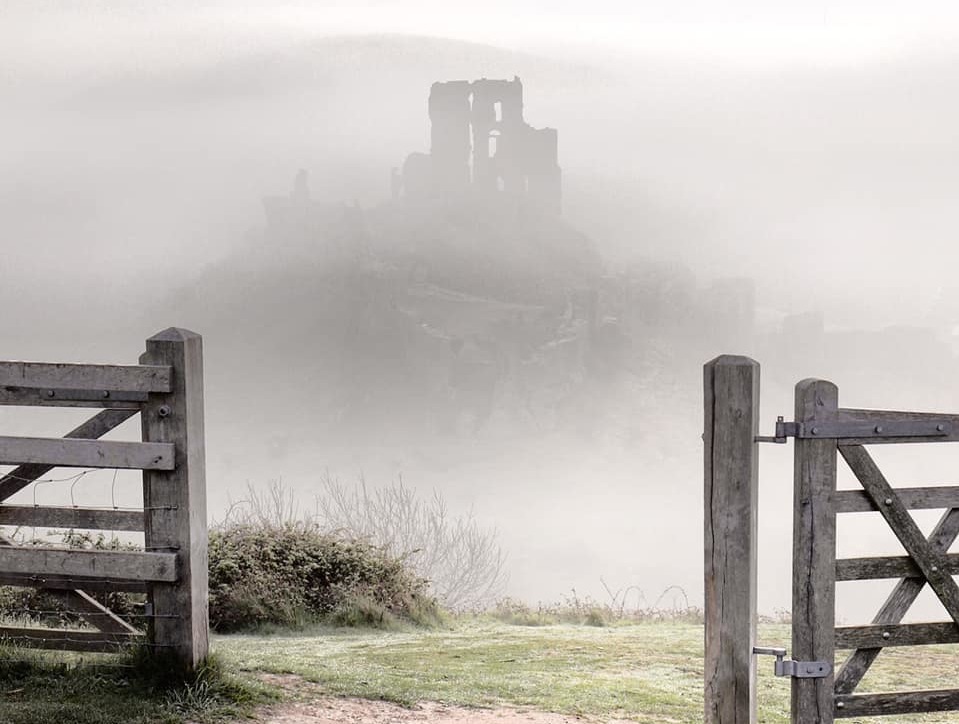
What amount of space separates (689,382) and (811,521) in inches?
5783

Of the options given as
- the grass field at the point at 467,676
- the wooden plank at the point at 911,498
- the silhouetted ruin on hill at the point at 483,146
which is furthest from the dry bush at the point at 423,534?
the silhouetted ruin on hill at the point at 483,146

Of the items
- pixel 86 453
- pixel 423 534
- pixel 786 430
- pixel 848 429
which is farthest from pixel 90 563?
pixel 423 534

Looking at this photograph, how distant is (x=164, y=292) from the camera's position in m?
159

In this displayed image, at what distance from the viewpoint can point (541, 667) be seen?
9883 millimetres

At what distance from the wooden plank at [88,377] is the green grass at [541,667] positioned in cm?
221

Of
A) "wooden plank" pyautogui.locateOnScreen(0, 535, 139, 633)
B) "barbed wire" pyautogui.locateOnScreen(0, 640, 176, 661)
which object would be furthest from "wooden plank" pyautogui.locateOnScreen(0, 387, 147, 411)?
"barbed wire" pyautogui.locateOnScreen(0, 640, 176, 661)

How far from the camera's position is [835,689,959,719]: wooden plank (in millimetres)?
6113

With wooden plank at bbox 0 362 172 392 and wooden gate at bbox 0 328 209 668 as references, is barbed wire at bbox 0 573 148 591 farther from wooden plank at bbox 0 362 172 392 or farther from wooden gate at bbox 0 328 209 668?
wooden plank at bbox 0 362 172 392

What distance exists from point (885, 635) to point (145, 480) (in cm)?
433

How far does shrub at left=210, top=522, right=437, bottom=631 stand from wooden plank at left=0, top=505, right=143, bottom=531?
5.14 m

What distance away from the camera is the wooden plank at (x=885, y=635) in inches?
238

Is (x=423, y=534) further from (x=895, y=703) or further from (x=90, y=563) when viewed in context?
(x=895, y=703)

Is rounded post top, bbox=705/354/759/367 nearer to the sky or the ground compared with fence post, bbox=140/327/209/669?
nearer to the sky

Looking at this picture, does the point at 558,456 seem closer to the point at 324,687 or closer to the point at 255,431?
the point at 255,431
